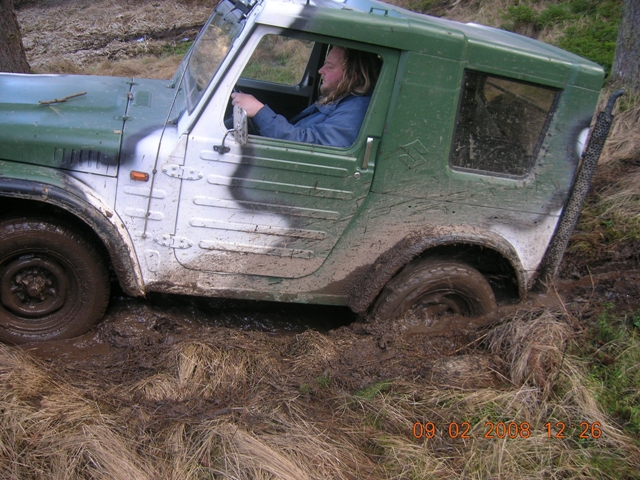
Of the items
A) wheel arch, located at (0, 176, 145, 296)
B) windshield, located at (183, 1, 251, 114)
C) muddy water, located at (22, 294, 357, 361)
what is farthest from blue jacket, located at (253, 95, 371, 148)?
muddy water, located at (22, 294, 357, 361)

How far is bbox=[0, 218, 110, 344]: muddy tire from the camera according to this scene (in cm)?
284

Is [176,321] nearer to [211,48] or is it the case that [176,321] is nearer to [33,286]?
[33,286]

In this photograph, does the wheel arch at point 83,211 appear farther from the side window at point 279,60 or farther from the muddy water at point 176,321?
the side window at point 279,60

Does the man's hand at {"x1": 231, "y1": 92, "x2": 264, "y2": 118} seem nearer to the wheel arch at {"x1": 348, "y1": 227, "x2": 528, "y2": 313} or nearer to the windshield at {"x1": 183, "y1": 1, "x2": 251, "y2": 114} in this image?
the windshield at {"x1": 183, "y1": 1, "x2": 251, "y2": 114}

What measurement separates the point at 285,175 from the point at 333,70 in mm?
633

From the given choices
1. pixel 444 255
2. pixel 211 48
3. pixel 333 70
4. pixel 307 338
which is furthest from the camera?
pixel 444 255

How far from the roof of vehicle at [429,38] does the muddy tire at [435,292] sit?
115cm

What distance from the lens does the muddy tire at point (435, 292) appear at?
334cm

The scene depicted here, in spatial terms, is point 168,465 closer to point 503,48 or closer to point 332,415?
point 332,415

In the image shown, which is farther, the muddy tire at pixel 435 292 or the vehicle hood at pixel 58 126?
the muddy tire at pixel 435 292

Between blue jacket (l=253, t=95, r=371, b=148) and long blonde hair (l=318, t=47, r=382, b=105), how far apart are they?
5cm

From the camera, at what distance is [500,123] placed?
3045 millimetres

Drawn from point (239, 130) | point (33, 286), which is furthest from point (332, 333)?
point (33, 286)

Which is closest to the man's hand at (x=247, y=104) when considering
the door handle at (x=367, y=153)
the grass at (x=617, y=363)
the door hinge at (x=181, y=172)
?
the door hinge at (x=181, y=172)
